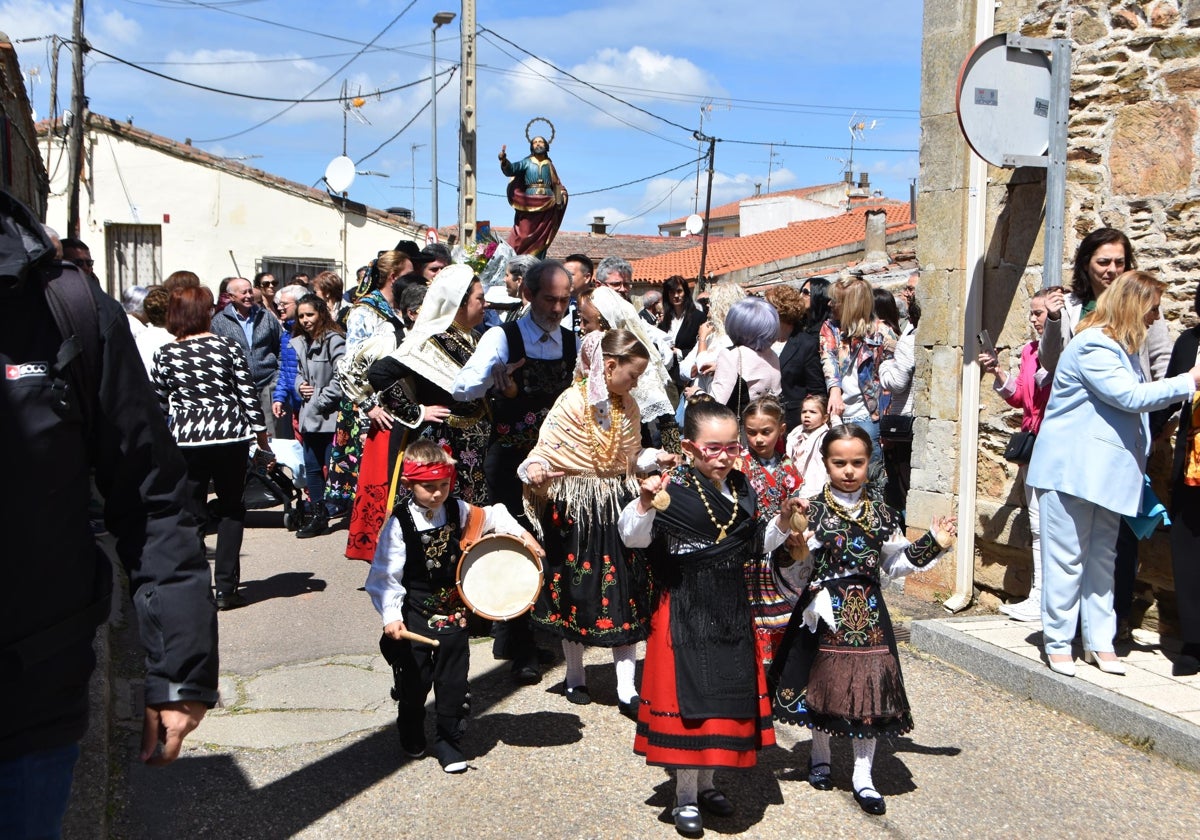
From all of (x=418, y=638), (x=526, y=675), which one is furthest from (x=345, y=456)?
(x=418, y=638)

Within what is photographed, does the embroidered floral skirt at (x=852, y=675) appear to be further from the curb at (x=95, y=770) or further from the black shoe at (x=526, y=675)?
the curb at (x=95, y=770)

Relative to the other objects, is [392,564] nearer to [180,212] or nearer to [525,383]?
[525,383]

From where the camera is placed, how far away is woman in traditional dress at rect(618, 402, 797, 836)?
3.81 meters

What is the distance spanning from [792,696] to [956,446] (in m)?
3.05

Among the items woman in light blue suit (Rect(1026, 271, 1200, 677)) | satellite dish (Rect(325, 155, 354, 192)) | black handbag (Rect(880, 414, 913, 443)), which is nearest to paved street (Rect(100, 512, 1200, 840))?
woman in light blue suit (Rect(1026, 271, 1200, 677))

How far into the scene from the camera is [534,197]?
1068 centimetres

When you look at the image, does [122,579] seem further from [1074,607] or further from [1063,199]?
[1063,199]

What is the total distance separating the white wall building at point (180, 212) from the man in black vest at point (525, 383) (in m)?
21.6

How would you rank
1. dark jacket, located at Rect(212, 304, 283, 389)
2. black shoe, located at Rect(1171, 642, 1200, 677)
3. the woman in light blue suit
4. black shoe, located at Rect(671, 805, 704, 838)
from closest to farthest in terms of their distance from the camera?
black shoe, located at Rect(671, 805, 704, 838), the woman in light blue suit, black shoe, located at Rect(1171, 642, 1200, 677), dark jacket, located at Rect(212, 304, 283, 389)

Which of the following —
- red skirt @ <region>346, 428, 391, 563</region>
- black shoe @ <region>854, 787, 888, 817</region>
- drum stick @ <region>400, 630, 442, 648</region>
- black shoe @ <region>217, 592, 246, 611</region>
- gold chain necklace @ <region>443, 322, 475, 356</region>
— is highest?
gold chain necklace @ <region>443, 322, 475, 356</region>

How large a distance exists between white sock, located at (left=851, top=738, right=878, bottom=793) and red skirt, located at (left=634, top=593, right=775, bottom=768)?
1.30ft

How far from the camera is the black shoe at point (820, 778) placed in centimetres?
425

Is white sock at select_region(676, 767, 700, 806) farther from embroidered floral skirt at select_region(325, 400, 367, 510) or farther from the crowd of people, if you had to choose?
embroidered floral skirt at select_region(325, 400, 367, 510)

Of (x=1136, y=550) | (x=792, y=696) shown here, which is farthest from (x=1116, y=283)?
(x=792, y=696)
